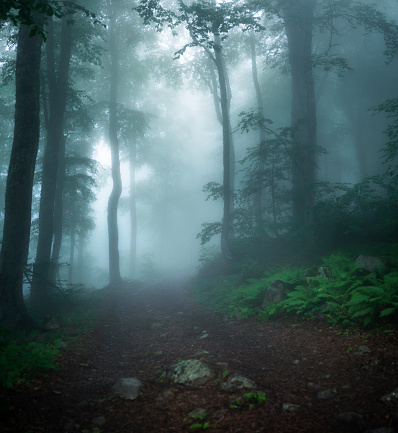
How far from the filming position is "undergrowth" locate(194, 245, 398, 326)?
5047 millimetres

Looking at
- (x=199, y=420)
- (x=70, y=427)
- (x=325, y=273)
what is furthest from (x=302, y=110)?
(x=70, y=427)

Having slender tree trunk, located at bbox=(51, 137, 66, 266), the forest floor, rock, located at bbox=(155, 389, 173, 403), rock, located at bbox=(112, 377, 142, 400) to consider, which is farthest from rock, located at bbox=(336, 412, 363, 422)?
slender tree trunk, located at bbox=(51, 137, 66, 266)

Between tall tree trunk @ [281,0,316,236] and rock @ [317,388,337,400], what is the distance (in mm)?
7788

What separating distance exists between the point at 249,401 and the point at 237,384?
1.47 ft

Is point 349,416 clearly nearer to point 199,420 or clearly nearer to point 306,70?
point 199,420

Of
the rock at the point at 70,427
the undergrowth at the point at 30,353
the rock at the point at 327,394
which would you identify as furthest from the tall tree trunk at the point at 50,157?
the rock at the point at 327,394

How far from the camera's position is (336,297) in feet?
20.0

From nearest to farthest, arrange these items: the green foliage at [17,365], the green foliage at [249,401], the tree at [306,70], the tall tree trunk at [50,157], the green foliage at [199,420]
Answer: the green foliage at [199,420] < the green foliage at [249,401] < the green foliage at [17,365] < the tall tree trunk at [50,157] < the tree at [306,70]

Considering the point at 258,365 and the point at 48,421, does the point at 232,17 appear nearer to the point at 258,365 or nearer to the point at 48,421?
the point at 258,365

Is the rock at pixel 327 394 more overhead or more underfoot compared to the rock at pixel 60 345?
more underfoot

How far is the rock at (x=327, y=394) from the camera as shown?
3.43 m

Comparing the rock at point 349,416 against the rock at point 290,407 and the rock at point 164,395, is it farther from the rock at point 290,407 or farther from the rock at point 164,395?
the rock at point 164,395

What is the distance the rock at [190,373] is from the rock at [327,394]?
149 cm

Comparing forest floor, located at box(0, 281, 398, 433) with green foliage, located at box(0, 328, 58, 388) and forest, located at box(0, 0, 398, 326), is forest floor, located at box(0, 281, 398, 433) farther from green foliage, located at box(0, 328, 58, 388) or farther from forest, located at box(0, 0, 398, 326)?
forest, located at box(0, 0, 398, 326)
